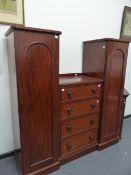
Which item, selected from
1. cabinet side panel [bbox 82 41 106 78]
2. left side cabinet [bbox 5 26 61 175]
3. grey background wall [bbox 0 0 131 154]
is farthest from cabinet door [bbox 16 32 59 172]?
cabinet side panel [bbox 82 41 106 78]

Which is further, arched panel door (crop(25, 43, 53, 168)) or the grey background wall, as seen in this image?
the grey background wall

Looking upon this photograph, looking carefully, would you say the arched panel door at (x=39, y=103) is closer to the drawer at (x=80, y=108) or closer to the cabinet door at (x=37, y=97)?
the cabinet door at (x=37, y=97)

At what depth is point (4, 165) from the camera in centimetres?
192

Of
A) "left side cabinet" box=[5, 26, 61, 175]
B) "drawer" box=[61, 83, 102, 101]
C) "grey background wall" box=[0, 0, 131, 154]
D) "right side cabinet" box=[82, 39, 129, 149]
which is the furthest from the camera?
"right side cabinet" box=[82, 39, 129, 149]

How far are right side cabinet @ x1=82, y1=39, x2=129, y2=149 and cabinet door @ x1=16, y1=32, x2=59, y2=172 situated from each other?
718 millimetres

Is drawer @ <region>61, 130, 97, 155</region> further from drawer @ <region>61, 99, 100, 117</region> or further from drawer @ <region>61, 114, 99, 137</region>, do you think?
drawer @ <region>61, 99, 100, 117</region>

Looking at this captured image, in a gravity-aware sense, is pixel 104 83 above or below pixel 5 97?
above

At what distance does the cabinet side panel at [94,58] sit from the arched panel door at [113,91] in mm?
102

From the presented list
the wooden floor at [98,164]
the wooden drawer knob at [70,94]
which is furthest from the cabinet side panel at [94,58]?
the wooden floor at [98,164]

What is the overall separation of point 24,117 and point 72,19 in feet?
4.88

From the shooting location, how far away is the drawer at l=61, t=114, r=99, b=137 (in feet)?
6.15

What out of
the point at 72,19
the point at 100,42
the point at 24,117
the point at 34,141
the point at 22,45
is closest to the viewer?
the point at 22,45

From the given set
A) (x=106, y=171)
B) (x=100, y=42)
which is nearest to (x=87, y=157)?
(x=106, y=171)

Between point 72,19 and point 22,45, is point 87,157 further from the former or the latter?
point 72,19
